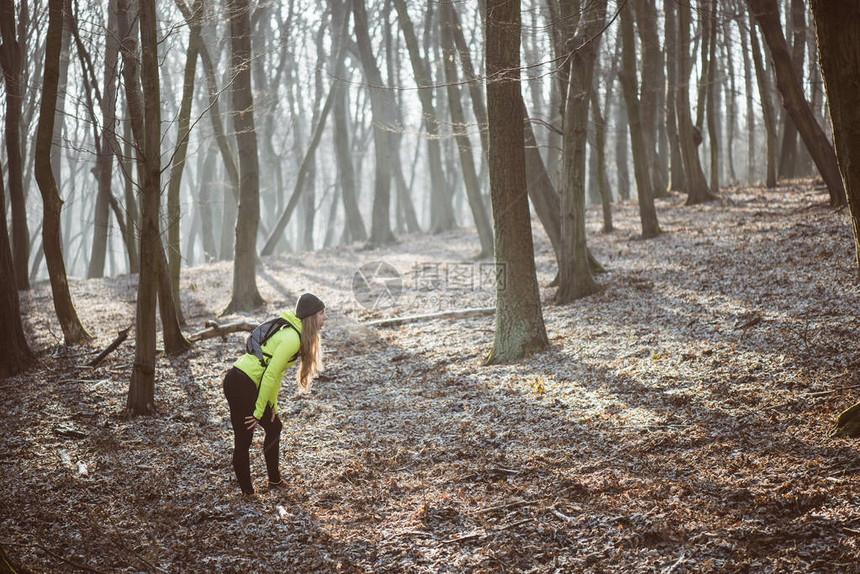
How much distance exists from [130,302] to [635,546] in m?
14.2

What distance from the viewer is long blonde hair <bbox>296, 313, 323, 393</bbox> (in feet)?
16.6

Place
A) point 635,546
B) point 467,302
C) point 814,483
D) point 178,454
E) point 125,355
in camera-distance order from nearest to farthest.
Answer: point 635,546, point 814,483, point 178,454, point 125,355, point 467,302

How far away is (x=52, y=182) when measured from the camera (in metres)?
9.53

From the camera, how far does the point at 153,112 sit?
695cm

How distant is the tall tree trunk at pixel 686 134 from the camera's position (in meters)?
16.6

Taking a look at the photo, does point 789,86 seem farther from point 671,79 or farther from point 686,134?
point 671,79

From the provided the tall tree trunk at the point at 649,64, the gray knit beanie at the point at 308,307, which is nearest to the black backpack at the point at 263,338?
the gray knit beanie at the point at 308,307

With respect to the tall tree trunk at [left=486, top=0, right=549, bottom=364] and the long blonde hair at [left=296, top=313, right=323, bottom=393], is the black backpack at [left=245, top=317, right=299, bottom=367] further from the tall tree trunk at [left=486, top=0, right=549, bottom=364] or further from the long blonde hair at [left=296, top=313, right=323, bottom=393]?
the tall tree trunk at [left=486, top=0, right=549, bottom=364]

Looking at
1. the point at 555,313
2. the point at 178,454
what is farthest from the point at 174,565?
the point at 555,313

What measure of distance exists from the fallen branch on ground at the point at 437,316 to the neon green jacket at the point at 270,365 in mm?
6603

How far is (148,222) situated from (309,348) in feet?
10.6

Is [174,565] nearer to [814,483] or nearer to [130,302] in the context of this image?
[814,483]

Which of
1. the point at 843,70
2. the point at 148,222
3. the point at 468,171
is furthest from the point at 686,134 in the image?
the point at 148,222

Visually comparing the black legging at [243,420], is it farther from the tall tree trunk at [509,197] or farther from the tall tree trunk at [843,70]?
the tall tree trunk at [843,70]
